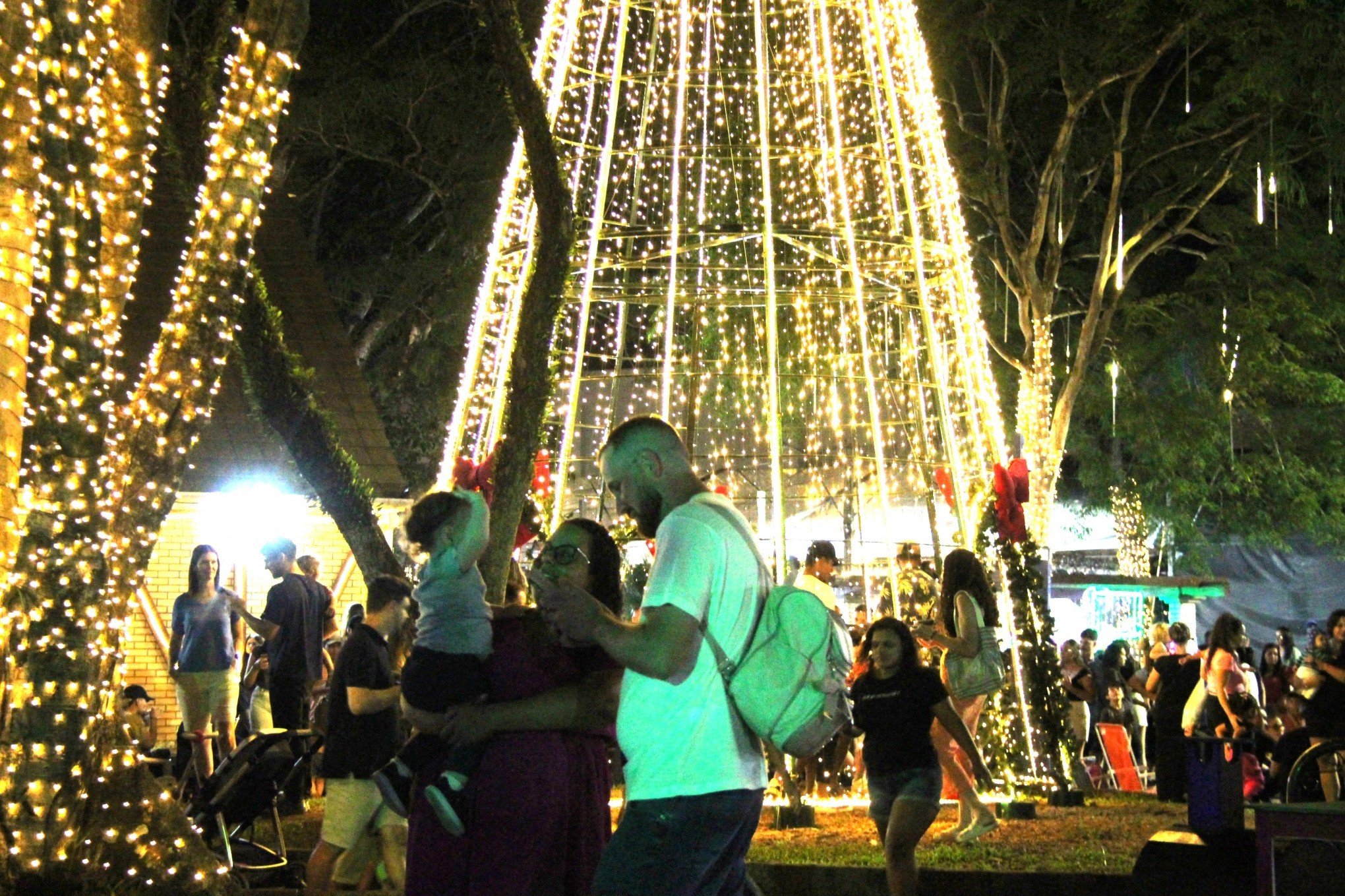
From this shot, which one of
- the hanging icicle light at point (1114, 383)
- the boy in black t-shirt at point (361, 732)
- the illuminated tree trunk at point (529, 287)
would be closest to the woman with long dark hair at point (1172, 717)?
the illuminated tree trunk at point (529, 287)

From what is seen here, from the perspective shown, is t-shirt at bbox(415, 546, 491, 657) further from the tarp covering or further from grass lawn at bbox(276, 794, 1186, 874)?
the tarp covering

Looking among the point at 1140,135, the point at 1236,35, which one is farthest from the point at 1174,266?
the point at 1236,35

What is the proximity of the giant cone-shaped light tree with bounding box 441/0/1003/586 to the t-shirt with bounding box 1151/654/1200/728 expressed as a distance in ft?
7.95

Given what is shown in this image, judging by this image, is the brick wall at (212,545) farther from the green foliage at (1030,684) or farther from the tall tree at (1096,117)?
the tall tree at (1096,117)

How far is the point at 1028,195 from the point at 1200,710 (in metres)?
15.4

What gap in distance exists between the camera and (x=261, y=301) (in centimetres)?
1005

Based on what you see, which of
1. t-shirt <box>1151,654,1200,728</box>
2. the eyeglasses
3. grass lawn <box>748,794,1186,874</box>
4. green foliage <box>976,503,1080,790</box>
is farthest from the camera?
t-shirt <box>1151,654,1200,728</box>

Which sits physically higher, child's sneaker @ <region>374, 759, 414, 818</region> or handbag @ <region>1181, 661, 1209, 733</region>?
handbag @ <region>1181, 661, 1209, 733</region>

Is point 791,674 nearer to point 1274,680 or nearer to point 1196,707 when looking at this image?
point 1196,707

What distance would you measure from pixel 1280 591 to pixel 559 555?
3375 cm

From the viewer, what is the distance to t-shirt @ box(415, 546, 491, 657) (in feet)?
14.8

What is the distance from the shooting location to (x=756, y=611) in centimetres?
403

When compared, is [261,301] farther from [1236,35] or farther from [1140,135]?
[1140,135]

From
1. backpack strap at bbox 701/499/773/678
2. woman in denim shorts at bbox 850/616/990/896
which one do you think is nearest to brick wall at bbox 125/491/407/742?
woman in denim shorts at bbox 850/616/990/896
